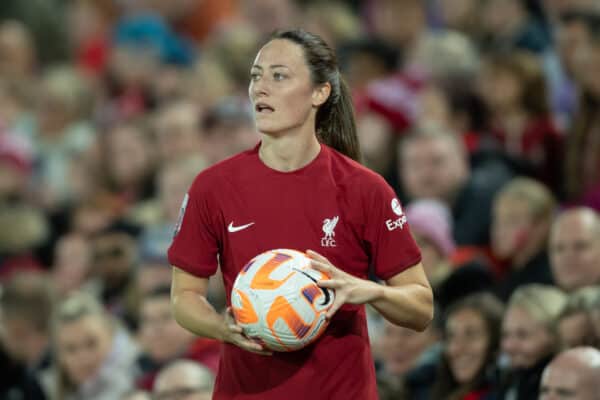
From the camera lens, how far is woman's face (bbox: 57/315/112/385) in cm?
777

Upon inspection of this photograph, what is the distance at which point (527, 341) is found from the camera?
605 centimetres

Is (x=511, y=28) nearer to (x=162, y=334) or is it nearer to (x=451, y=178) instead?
(x=451, y=178)

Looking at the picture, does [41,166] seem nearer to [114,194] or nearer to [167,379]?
[114,194]

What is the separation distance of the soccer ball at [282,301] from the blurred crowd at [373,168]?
196 cm

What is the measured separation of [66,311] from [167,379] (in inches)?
58.6

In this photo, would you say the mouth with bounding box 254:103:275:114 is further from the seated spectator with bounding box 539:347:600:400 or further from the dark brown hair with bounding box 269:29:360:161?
the seated spectator with bounding box 539:347:600:400

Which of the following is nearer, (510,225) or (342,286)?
(342,286)

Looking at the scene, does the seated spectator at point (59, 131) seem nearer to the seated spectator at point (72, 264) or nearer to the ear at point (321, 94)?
the seated spectator at point (72, 264)

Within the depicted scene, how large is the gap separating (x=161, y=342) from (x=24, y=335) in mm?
1073

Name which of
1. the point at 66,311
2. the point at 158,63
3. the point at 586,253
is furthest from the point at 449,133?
the point at 158,63

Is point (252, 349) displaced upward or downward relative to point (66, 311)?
upward

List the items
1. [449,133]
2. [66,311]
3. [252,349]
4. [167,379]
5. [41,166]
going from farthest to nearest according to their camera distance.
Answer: [41,166] → [449,133] → [66,311] → [167,379] → [252,349]

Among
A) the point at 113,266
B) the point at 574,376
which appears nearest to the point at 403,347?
the point at 574,376

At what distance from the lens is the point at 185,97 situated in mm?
11047
